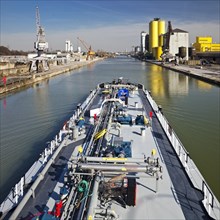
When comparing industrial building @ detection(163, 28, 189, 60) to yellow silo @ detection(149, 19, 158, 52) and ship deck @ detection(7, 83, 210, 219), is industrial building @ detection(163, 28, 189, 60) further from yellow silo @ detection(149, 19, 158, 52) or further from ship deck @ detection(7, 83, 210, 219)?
ship deck @ detection(7, 83, 210, 219)

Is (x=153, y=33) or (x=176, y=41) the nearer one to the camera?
(x=176, y=41)

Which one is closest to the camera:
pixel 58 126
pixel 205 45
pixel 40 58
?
pixel 58 126

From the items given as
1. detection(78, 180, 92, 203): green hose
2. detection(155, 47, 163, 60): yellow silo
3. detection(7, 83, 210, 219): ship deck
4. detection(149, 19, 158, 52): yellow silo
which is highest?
detection(149, 19, 158, 52): yellow silo

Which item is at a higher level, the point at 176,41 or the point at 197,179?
the point at 176,41

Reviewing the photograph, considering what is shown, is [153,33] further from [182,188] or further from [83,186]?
[83,186]

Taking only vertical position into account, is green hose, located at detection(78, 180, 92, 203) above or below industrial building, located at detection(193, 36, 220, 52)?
below

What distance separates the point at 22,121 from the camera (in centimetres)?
1084

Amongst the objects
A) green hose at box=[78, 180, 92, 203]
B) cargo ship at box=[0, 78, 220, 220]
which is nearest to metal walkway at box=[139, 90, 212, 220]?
cargo ship at box=[0, 78, 220, 220]

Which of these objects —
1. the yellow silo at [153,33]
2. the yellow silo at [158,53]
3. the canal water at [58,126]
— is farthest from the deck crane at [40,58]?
the yellow silo at [153,33]

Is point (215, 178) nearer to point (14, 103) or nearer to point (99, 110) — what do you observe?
point (99, 110)

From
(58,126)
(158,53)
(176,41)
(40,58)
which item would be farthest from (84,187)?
(158,53)

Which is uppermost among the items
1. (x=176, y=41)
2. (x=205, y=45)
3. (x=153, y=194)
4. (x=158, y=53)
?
(x=205, y=45)

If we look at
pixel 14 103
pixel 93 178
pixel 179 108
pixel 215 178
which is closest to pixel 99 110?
pixel 215 178

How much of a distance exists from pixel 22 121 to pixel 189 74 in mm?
20927
